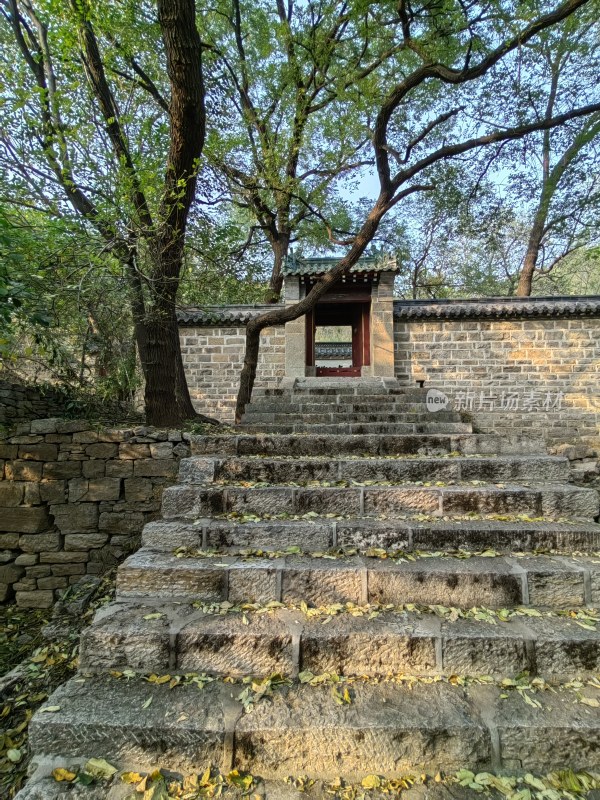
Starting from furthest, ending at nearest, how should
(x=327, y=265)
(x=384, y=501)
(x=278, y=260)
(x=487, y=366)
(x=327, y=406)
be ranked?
(x=278, y=260)
(x=327, y=265)
(x=487, y=366)
(x=327, y=406)
(x=384, y=501)

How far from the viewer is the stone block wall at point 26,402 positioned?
443 cm

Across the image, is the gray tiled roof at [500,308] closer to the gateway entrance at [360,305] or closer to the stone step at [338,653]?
the gateway entrance at [360,305]

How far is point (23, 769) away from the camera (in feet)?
6.15

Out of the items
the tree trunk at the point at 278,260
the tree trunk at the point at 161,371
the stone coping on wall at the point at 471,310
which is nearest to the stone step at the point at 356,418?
the tree trunk at the point at 161,371

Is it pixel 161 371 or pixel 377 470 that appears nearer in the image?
pixel 377 470

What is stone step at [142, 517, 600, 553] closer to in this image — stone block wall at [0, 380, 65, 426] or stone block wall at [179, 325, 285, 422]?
stone block wall at [0, 380, 65, 426]

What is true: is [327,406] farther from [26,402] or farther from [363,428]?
[26,402]

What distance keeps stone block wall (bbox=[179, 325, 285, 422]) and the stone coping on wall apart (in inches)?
12.5

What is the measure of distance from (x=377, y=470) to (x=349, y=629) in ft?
4.81

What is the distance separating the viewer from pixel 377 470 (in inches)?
127

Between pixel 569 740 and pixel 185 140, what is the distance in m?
5.25

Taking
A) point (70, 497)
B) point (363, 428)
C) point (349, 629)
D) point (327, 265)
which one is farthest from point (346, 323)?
point (349, 629)

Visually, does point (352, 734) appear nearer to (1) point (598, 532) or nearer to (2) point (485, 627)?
(2) point (485, 627)

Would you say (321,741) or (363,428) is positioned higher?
(363,428)
